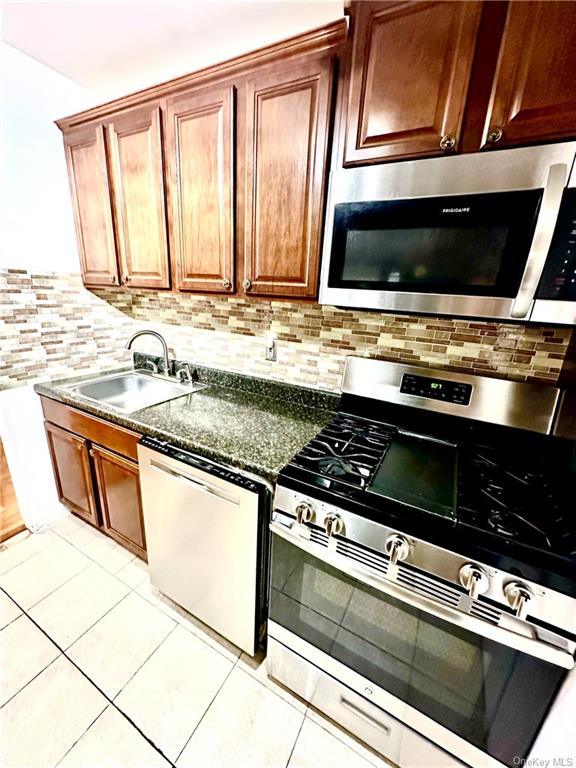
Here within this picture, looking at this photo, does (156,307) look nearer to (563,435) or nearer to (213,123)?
(213,123)

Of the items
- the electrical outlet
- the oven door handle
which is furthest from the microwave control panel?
the electrical outlet

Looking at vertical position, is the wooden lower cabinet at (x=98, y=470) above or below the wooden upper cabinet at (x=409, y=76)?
below

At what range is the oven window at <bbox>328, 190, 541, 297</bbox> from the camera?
87 cm

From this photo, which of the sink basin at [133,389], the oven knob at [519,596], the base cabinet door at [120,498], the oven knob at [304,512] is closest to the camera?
the oven knob at [519,596]

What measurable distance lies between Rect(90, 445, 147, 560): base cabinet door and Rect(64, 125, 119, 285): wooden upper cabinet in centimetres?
102

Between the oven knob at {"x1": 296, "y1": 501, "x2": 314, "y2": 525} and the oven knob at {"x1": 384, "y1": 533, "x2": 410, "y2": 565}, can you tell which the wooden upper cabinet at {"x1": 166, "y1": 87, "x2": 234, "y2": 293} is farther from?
the oven knob at {"x1": 384, "y1": 533, "x2": 410, "y2": 565}

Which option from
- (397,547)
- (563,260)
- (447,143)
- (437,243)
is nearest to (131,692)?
(397,547)

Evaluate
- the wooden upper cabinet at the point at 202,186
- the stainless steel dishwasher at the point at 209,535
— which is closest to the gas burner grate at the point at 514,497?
the stainless steel dishwasher at the point at 209,535

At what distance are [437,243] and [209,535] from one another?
1.33 m

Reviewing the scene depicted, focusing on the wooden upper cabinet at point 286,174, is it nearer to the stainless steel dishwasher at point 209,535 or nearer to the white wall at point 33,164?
the stainless steel dishwasher at point 209,535

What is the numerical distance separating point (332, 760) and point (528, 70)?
2.21m

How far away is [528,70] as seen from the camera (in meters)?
0.78

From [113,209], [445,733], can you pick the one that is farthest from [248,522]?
[113,209]

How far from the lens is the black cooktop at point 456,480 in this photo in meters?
0.84
